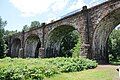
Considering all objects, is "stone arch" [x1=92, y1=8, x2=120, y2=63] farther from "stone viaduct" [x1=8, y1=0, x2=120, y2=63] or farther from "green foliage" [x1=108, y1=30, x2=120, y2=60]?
"green foliage" [x1=108, y1=30, x2=120, y2=60]

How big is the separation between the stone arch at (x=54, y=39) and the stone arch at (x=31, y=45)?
7.97 meters

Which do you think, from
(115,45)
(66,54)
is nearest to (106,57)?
(66,54)

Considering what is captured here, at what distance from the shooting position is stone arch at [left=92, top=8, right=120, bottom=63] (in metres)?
23.9

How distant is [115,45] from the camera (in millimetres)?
55562

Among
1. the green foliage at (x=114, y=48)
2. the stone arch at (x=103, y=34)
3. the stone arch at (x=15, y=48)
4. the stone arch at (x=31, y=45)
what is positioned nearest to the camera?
the stone arch at (x=103, y=34)

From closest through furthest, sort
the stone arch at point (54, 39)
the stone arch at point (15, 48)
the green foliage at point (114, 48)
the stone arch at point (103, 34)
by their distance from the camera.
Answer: the stone arch at point (103, 34)
the stone arch at point (54, 39)
the stone arch at point (15, 48)
the green foliage at point (114, 48)

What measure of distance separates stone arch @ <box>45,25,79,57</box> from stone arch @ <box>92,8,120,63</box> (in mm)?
8592

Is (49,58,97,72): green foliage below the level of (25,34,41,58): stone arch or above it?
below

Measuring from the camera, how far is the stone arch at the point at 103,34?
23.9 metres

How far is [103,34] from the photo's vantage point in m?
25.9

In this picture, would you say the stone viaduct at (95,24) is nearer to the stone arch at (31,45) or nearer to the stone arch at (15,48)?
the stone arch at (31,45)

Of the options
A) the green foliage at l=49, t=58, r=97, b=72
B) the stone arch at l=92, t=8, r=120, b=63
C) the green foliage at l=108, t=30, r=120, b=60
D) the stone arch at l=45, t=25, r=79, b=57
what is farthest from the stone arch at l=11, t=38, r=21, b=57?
the green foliage at l=49, t=58, r=97, b=72

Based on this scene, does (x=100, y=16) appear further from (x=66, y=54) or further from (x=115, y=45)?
(x=115, y=45)

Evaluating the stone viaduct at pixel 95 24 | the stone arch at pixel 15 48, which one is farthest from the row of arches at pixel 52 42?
the stone arch at pixel 15 48
